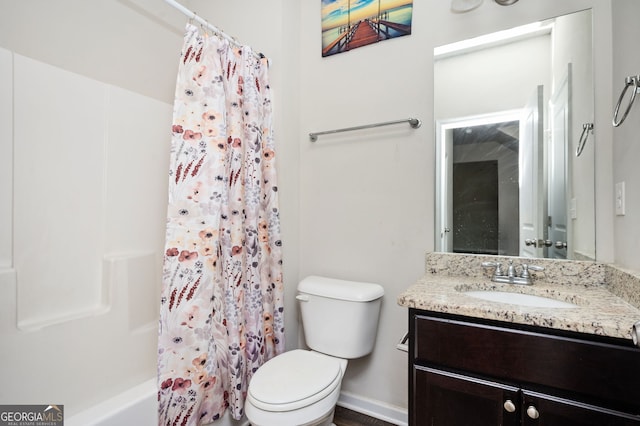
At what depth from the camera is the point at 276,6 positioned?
175 cm

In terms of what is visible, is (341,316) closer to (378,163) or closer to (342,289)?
(342,289)

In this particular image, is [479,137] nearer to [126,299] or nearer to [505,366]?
[505,366]

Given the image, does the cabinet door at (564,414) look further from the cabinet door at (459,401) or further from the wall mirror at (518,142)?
the wall mirror at (518,142)

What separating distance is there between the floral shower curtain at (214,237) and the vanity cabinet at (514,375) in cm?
84

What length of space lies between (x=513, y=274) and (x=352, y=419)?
45.2 inches

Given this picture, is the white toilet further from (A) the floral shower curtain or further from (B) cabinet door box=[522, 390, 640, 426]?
(B) cabinet door box=[522, 390, 640, 426]

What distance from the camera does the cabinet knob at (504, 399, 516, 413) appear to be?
2.96 feet

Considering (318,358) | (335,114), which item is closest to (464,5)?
(335,114)

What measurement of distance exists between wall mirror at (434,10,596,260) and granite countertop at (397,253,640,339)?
7cm

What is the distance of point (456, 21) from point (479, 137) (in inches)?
23.1

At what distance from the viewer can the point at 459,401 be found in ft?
3.21

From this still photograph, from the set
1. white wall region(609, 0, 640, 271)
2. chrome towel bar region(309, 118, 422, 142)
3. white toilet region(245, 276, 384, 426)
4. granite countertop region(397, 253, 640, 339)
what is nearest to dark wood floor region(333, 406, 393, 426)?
white toilet region(245, 276, 384, 426)

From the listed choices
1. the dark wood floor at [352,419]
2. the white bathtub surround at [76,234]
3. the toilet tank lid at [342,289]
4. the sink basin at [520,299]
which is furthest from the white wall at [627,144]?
the white bathtub surround at [76,234]

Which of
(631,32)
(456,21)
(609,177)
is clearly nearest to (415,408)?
(609,177)
